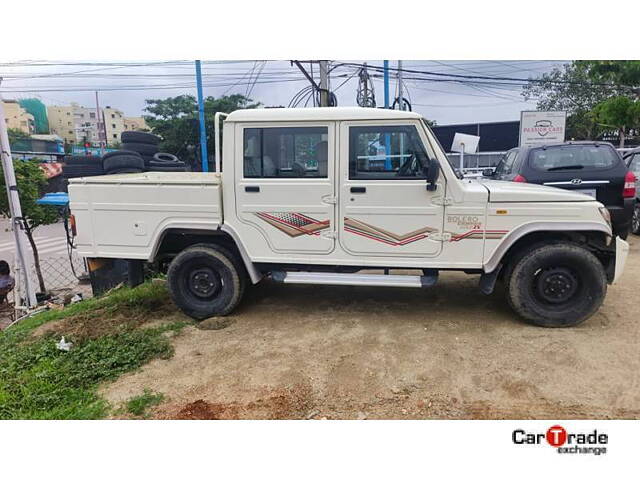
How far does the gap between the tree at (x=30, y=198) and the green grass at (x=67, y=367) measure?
4673mm

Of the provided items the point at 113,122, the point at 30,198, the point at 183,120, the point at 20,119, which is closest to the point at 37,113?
the point at 20,119

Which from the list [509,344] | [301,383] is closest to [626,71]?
[509,344]

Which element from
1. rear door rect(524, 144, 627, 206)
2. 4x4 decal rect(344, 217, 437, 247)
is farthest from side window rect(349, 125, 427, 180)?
rear door rect(524, 144, 627, 206)

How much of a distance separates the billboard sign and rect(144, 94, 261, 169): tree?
13579 mm

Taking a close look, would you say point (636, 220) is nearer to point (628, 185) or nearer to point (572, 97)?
point (628, 185)

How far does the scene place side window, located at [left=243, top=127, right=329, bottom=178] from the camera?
4.07 m

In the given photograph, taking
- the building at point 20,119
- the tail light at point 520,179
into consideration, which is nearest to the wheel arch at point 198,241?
the tail light at point 520,179

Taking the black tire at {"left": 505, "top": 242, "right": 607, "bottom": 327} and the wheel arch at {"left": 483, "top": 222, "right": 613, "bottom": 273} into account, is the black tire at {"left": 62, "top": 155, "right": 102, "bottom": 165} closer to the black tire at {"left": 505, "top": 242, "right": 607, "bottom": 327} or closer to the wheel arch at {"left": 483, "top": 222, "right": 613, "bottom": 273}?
the wheel arch at {"left": 483, "top": 222, "right": 613, "bottom": 273}

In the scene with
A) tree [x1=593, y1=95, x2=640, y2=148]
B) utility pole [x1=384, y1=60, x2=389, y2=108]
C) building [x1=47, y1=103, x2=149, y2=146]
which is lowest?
tree [x1=593, y1=95, x2=640, y2=148]

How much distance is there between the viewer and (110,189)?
434 centimetres

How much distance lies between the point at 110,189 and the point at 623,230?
707cm

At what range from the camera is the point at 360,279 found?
412cm

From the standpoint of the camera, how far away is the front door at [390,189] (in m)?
3.93

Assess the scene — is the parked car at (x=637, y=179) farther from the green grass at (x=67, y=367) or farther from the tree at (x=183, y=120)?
the tree at (x=183, y=120)
